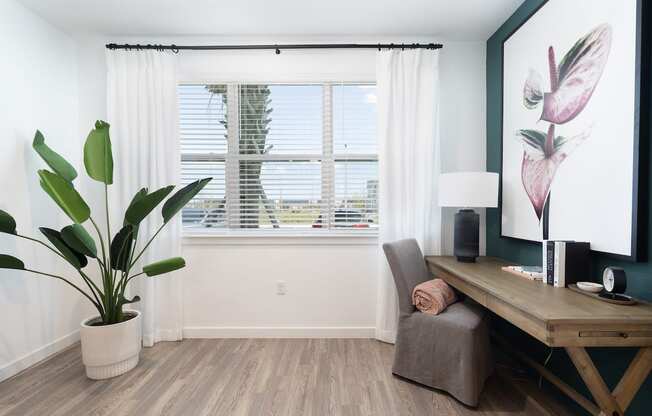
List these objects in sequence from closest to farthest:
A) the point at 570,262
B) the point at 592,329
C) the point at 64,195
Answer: the point at 592,329 → the point at 570,262 → the point at 64,195

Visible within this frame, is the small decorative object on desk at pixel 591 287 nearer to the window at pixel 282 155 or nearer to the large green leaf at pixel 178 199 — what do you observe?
the window at pixel 282 155

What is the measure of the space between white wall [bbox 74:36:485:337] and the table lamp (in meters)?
0.38

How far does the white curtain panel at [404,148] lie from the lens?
8.10 ft

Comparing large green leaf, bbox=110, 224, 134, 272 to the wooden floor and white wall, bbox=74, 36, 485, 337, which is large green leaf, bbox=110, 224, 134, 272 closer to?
white wall, bbox=74, 36, 485, 337

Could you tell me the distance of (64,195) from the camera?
180 centimetres

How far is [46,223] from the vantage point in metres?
2.33

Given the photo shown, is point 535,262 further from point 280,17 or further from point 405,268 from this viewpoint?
point 280,17

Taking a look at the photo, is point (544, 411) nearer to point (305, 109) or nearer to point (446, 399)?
point (446, 399)

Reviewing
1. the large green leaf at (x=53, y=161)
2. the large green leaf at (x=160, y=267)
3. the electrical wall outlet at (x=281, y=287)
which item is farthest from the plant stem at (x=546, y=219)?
the large green leaf at (x=53, y=161)

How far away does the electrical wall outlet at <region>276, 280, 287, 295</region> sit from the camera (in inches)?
103

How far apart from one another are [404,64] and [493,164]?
1.14 meters

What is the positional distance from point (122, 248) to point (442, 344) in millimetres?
2199

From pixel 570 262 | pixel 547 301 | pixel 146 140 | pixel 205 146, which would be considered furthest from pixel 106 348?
pixel 570 262

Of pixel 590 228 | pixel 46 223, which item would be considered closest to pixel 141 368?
pixel 46 223
